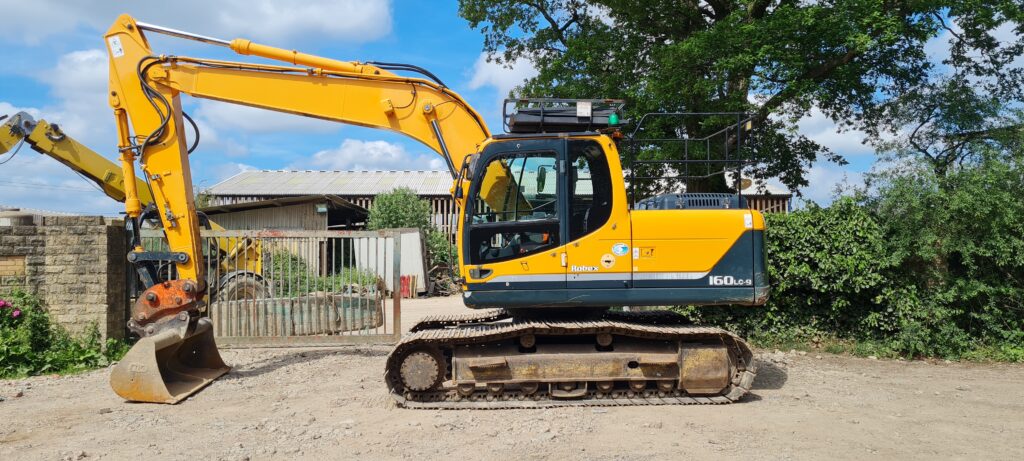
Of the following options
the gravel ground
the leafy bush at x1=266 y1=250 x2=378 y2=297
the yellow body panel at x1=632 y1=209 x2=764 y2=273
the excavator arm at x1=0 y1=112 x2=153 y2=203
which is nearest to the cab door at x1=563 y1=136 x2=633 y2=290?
the yellow body panel at x1=632 y1=209 x2=764 y2=273

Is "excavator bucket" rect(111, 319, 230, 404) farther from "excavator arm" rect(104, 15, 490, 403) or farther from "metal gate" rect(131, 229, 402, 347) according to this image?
"metal gate" rect(131, 229, 402, 347)

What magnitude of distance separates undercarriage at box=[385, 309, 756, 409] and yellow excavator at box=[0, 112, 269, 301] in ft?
15.2

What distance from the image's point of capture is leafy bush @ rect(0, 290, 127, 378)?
908 cm

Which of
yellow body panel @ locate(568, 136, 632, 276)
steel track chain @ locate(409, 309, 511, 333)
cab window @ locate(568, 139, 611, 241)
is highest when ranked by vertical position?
cab window @ locate(568, 139, 611, 241)

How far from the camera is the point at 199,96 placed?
8078mm

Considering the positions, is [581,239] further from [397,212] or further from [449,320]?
[397,212]

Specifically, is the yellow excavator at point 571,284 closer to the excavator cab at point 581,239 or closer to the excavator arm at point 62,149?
the excavator cab at point 581,239

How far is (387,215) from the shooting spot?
25828 mm

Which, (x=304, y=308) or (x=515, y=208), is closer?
(x=515, y=208)

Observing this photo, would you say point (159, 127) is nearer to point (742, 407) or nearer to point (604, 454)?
point (604, 454)

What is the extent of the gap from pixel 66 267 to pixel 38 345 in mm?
1113

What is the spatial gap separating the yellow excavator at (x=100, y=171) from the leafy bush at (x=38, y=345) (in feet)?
5.45

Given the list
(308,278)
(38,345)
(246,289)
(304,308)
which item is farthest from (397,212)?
(38,345)

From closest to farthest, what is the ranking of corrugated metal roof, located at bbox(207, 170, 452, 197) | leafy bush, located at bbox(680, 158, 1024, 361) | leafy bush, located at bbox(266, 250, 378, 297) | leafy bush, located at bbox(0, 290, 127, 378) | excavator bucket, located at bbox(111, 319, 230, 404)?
excavator bucket, located at bbox(111, 319, 230, 404) < leafy bush, located at bbox(0, 290, 127, 378) < leafy bush, located at bbox(680, 158, 1024, 361) < leafy bush, located at bbox(266, 250, 378, 297) < corrugated metal roof, located at bbox(207, 170, 452, 197)
